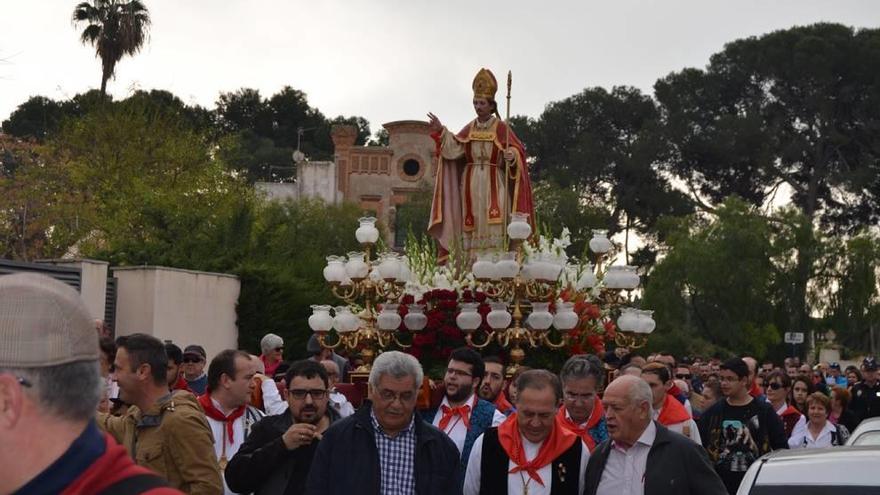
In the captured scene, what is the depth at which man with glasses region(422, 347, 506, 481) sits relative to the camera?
923 cm

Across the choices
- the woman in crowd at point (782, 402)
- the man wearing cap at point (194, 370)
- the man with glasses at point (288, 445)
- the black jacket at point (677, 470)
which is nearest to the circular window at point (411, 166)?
the woman in crowd at point (782, 402)

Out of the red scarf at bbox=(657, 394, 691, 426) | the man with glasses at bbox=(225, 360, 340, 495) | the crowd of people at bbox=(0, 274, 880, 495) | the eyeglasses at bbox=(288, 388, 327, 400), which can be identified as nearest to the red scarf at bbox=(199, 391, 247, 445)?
the crowd of people at bbox=(0, 274, 880, 495)

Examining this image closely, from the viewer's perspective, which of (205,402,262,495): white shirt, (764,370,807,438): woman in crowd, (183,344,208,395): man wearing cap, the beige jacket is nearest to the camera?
the beige jacket

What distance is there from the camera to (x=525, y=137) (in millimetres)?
74000

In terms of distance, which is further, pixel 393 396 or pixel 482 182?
pixel 482 182

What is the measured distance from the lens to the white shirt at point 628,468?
7.52 m

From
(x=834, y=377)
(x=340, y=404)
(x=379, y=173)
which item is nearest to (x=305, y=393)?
(x=340, y=404)

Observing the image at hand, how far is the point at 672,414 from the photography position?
10.4 m

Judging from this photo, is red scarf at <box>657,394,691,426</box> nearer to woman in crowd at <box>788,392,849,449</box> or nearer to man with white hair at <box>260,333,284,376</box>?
woman in crowd at <box>788,392,849,449</box>

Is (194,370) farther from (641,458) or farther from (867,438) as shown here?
(641,458)

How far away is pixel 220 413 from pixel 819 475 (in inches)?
147

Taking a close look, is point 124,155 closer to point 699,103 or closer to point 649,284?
point 649,284

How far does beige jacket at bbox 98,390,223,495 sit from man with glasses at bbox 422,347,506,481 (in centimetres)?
248

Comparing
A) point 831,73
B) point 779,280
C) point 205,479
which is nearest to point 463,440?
point 205,479
